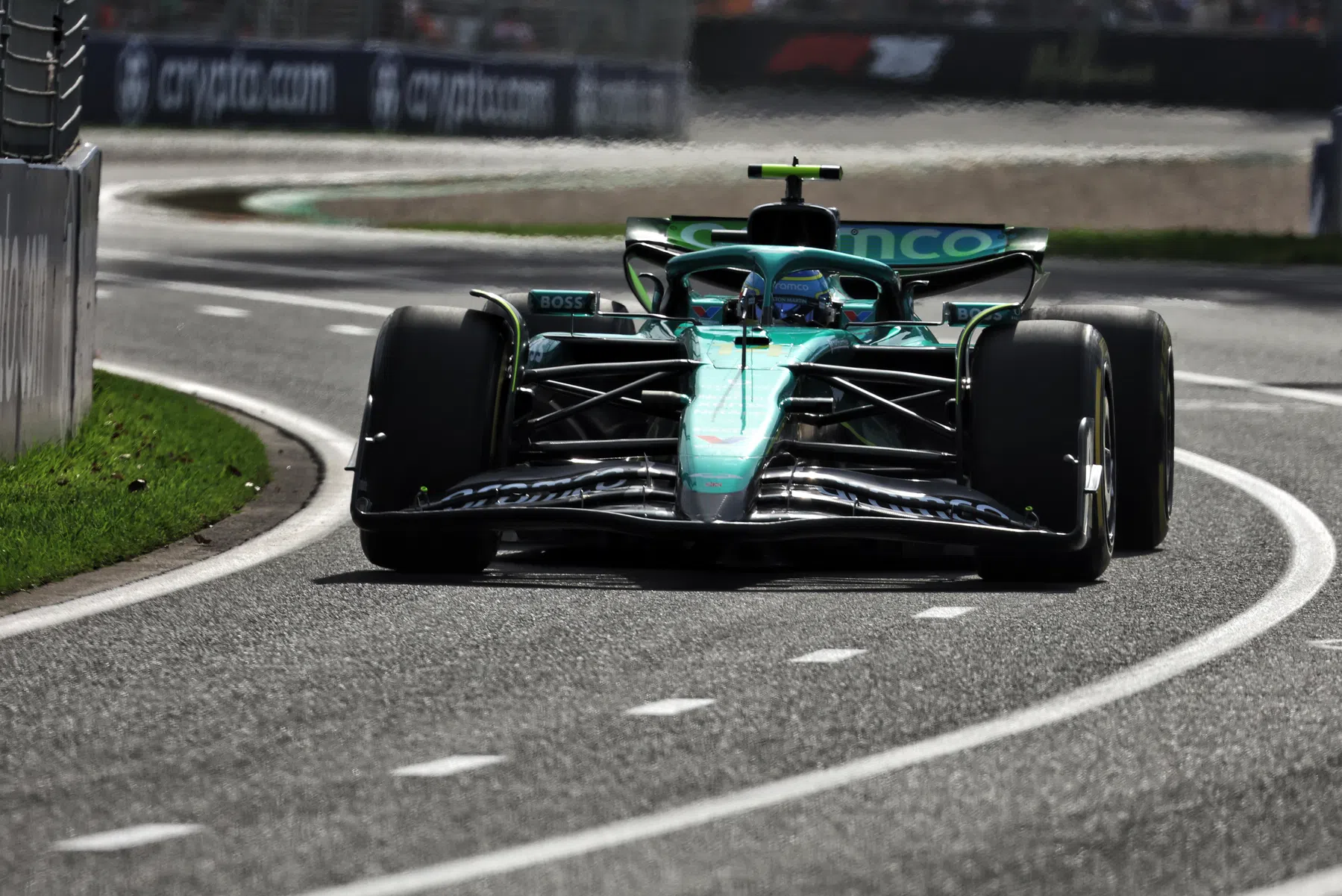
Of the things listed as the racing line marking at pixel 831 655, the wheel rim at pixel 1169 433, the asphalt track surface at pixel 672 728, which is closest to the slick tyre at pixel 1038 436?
the asphalt track surface at pixel 672 728

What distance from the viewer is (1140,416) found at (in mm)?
9656

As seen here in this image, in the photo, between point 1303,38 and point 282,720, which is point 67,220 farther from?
point 1303,38

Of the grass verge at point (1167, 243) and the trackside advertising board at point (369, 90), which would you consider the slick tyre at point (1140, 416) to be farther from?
the trackside advertising board at point (369, 90)

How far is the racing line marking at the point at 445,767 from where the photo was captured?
5750mm

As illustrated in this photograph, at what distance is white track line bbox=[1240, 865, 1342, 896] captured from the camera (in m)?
4.84

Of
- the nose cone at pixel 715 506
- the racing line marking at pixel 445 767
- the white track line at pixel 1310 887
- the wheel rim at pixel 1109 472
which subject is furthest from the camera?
the wheel rim at pixel 1109 472

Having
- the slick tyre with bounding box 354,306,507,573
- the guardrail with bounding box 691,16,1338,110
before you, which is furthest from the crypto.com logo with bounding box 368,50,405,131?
the slick tyre with bounding box 354,306,507,573

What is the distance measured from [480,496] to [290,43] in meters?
36.4

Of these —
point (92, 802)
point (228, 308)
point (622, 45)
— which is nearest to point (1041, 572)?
point (92, 802)

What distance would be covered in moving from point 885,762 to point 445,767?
102 centimetres

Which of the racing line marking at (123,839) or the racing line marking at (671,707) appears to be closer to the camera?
the racing line marking at (123,839)

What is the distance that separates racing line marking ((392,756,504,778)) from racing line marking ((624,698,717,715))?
2.02 ft

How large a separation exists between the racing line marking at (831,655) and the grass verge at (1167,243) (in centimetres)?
1974

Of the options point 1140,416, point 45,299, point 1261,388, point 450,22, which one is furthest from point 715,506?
point 450,22
